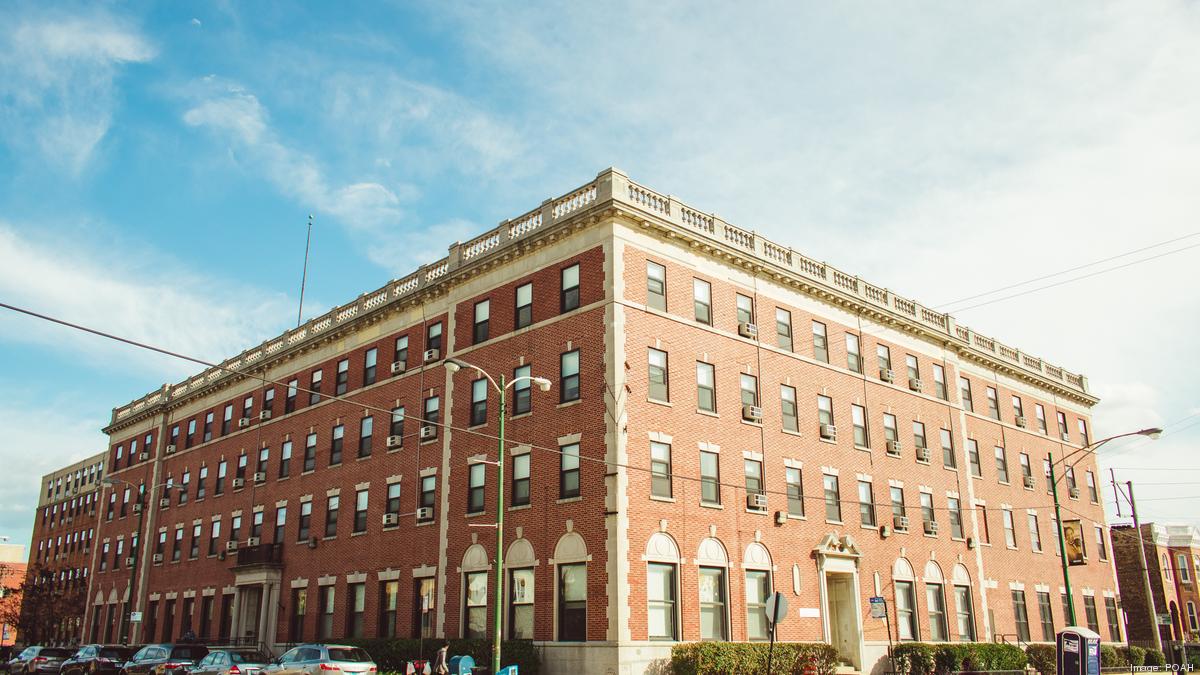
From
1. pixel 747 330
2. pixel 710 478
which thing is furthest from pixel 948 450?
pixel 710 478

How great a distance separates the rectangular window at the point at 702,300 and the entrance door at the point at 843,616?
11429mm

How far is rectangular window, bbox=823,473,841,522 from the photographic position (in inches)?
1467

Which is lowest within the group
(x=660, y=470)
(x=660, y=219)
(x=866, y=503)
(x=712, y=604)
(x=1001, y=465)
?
(x=712, y=604)

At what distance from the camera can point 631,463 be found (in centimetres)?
3036

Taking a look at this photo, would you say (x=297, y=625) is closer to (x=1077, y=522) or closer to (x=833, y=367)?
(x=833, y=367)

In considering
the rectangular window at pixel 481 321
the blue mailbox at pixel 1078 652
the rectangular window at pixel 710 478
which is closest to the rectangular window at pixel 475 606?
the rectangular window at pixel 710 478

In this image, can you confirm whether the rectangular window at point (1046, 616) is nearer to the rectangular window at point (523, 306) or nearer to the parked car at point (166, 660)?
the rectangular window at point (523, 306)

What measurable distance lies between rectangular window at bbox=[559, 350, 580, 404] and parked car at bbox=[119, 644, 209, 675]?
1666cm

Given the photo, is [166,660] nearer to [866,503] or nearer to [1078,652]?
[866,503]

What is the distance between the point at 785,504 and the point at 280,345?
29.6 m

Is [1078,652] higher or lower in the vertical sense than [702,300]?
lower

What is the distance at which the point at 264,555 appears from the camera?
44969 millimetres

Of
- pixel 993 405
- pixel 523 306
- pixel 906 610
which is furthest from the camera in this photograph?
pixel 993 405

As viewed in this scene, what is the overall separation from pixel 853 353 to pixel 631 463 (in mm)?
15539
